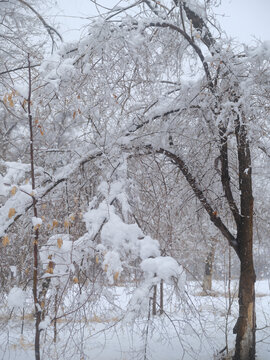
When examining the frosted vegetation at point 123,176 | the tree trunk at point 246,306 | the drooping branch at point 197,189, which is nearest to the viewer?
the frosted vegetation at point 123,176

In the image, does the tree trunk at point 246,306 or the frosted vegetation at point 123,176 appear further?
the tree trunk at point 246,306


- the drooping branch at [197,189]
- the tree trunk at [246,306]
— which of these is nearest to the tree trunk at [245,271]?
the tree trunk at [246,306]

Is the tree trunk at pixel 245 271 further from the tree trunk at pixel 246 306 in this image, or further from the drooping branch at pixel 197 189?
the drooping branch at pixel 197 189

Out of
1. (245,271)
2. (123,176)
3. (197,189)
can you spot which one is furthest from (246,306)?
(123,176)

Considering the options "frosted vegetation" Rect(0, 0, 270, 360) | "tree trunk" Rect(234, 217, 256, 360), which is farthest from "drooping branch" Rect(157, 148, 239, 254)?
"tree trunk" Rect(234, 217, 256, 360)

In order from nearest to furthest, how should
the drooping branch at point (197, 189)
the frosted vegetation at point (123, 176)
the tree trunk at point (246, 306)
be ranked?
the frosted vegetation at point (123, 176)
the tree trunk at point (246, 306)
the drooping branch at point (197, 189)

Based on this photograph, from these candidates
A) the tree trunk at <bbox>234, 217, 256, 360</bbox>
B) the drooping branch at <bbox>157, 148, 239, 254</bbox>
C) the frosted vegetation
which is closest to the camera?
the frosted vegetation

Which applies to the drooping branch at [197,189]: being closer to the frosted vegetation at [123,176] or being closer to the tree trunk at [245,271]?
the frosted vegetation at [123,176]

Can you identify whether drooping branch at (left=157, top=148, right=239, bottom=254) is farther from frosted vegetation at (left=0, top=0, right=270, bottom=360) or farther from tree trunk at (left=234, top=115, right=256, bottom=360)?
tree trunk at (left=234, top=115, right=256, bottom=360)

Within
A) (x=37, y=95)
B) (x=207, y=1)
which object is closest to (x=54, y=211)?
(x=37, y=95)

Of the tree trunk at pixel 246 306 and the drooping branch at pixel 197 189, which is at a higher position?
the drooping branch at pixel 197 189

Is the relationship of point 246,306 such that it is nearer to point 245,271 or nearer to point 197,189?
point 245,271

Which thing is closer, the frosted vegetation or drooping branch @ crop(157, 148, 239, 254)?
the frosted vegetation

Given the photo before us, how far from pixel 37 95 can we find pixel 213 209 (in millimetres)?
2838
